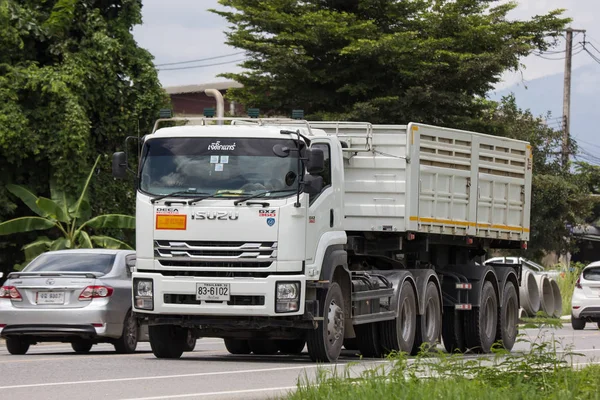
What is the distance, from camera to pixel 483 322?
21078mm

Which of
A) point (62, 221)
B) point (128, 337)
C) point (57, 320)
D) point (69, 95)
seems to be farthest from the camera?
point (69, 95)

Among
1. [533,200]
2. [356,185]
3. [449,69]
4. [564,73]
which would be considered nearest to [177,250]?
[356,185]

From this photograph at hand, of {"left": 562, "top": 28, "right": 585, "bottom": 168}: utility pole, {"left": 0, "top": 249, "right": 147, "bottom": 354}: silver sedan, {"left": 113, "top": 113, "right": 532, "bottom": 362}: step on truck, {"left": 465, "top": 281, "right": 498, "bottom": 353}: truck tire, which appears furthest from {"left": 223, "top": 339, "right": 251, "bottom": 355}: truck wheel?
{"left": 562, "top": 28, "right": 585, "bottom": 168}: utility pole

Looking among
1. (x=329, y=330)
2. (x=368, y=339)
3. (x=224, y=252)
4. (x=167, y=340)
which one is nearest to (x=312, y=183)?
(x=224, y=252)

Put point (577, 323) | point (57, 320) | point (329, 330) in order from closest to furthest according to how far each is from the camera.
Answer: point (329, 330) → point (57, 320) → point (577, 323)

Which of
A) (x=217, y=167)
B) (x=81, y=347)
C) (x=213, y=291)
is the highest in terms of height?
(x=217, y=167)

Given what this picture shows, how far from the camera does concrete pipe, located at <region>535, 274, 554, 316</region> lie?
1273 inches

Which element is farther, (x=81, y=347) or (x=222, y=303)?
(x=81, y=347)

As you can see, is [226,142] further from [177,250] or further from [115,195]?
[115,195]

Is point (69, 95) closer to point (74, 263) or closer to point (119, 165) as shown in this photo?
point (74, 263)

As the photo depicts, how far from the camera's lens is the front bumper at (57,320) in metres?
18.0

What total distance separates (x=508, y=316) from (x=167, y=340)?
730 cm

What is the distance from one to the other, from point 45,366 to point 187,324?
188 centimetres

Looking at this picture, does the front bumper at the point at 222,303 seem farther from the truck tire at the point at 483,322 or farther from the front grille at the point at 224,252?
the truck tire at the point at 483,322
